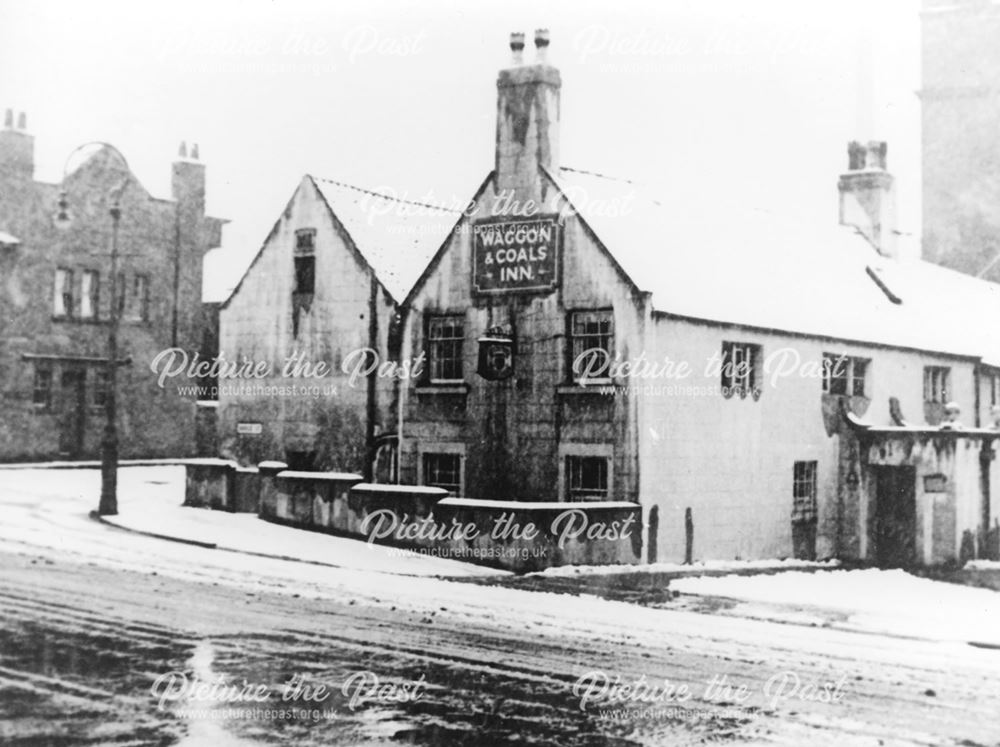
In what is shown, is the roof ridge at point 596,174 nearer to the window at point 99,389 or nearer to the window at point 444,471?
the window at point 444,471

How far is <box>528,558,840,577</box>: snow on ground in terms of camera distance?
69.9ft

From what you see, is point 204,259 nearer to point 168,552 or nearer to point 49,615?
point 168,552

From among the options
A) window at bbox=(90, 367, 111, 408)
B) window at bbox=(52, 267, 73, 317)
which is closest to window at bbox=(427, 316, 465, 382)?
window at bbox=(90, 367, 111, 408)

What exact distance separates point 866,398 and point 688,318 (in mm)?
7057

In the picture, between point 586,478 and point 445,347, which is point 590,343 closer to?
point 586,478

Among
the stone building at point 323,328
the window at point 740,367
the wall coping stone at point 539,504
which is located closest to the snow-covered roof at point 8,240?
the stone building at point 323,328

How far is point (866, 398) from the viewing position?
28391 millimetres

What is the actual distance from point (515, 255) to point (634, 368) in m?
3.81

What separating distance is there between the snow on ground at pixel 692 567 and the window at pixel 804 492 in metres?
1.05

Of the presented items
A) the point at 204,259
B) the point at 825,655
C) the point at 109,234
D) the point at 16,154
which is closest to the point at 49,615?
the point at 825,655


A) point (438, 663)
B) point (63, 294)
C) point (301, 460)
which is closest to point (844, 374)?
point (301, 460)

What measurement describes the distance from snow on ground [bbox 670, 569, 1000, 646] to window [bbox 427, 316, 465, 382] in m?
7.60

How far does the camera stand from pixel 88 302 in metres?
40.7

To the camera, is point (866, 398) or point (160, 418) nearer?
point (866, 398)
